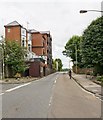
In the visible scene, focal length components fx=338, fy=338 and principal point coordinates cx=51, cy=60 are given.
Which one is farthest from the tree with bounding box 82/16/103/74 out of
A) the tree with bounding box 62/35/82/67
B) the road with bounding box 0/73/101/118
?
the tree with bounding box 62/35/82/67

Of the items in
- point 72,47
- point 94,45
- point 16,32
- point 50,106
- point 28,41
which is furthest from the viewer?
point 72,47

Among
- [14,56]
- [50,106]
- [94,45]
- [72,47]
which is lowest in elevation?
[50,106]

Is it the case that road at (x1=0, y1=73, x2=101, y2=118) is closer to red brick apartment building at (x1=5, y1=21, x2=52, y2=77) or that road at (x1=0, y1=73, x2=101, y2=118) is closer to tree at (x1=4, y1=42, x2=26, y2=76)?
tree at (x1=4, y1=42, x2=26, y2=76)

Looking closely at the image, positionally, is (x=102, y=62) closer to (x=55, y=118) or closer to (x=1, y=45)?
(x=1, y=45)

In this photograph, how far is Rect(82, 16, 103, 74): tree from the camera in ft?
165

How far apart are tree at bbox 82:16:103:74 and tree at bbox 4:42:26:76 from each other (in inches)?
514

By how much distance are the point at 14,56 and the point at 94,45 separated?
53.2ft

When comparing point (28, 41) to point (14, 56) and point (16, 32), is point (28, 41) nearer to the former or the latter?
point (16, 32)

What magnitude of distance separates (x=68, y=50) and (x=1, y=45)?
60809 mm

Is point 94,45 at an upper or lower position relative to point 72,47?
lower

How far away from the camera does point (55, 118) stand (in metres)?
11.8

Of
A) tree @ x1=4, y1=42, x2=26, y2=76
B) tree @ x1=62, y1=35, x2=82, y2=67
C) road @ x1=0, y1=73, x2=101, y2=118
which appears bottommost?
road @ x1=0, y1=73, x2=101, y2=118

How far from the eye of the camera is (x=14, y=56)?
A: 60781 millimetres

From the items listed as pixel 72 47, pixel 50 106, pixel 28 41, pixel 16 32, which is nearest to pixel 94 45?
pixel 50 106
